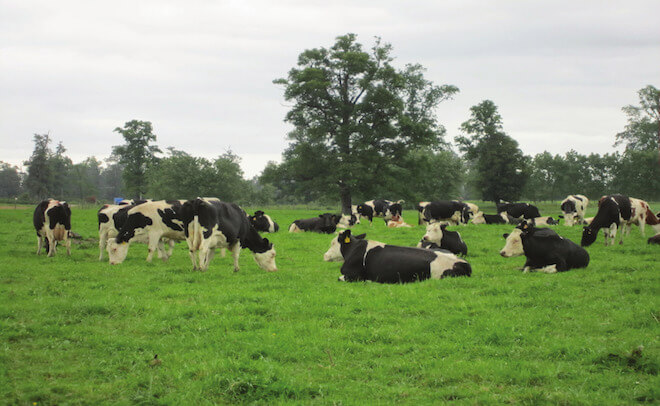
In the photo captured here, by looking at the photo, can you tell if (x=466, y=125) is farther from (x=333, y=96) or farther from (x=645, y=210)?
(x=645, y=210)

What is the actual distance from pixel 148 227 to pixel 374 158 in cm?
3100

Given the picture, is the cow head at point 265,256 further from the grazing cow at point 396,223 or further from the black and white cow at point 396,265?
the grazing cow at point 396,223

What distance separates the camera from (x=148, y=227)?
49.2ft

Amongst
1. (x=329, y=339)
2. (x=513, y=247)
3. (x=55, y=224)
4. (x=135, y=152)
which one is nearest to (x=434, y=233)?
(x=513, y=247)

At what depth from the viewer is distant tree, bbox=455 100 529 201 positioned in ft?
208

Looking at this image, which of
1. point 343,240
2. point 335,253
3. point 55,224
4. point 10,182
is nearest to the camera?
point 343,240

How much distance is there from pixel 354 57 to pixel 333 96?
3.99 m

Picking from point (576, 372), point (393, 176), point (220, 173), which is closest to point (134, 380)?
point (576, 372)

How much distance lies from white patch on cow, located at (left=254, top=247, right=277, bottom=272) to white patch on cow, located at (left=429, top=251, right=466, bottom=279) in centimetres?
431

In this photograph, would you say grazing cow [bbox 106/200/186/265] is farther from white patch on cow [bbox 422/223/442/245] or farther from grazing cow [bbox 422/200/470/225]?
grazing cow [bbox 422/200/470/225]

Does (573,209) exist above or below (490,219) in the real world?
above

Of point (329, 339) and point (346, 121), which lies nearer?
point (329, 339)

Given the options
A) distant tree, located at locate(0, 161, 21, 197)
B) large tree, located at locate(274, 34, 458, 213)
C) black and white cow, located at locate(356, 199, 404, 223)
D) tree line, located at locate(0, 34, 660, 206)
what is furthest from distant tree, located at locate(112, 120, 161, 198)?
distant tree, located at locate(0, 161, 21, 197)

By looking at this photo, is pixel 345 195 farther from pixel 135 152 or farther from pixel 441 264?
pixel 135 152
